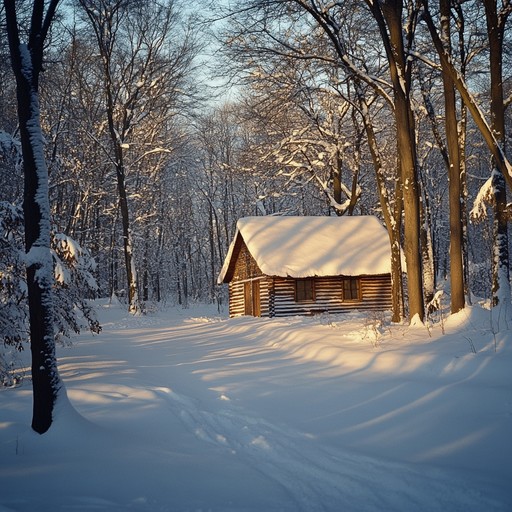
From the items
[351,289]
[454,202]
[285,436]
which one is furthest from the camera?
[351,289]

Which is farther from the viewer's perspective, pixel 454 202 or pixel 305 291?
pixel 305 291

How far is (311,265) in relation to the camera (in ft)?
78.6

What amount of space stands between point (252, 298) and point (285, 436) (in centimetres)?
2110

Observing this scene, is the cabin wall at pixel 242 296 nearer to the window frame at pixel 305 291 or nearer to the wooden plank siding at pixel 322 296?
the wooden plank siding at pixel 322 296

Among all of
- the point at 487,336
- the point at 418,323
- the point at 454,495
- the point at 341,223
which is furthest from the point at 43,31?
the point at 341,223

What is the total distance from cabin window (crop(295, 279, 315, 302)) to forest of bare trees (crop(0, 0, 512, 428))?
5.03 m

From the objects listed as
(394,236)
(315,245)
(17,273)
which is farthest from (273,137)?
(17,273)

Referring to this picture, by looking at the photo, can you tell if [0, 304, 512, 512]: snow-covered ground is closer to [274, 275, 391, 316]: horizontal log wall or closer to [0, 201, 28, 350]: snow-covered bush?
[0, 201, 28, 350]: snow-covered bush

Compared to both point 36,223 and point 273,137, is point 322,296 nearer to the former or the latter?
point 273,137

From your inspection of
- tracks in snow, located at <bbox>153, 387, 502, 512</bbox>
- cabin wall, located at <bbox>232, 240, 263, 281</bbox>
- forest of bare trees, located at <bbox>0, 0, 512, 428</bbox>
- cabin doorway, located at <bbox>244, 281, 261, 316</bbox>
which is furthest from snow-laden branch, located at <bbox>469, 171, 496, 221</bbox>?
cabin doorway, located at <bbox>244, 281, 261, 316</bbox>

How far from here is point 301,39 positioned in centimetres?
1625

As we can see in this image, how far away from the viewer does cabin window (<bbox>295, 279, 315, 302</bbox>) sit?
24650 mm

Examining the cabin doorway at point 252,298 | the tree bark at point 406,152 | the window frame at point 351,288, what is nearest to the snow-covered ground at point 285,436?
the tree bark at point 406,152

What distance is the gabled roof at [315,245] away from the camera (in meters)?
23.7
